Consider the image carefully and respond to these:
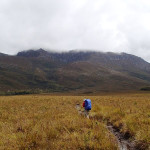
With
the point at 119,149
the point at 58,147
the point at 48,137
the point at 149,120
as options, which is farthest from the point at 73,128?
the point at 149,120

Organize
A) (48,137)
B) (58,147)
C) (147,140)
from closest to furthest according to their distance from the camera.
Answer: (58,147), (147,140), (48,137)

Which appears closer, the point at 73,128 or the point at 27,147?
the point at 27,147

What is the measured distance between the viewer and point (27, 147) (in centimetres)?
484

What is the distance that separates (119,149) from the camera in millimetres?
4906

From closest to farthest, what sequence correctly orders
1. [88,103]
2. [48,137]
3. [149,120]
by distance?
[48,137]
[149,120]
[88,103]

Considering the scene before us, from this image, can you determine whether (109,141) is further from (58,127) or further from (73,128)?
(58,127)

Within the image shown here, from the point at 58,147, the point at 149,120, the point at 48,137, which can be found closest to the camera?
the point at 58,147

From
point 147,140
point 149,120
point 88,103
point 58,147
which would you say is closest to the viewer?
point 58,147

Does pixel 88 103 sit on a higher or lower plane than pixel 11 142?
higher

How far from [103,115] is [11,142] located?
24.3 ft

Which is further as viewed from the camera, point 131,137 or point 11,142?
point 131,137

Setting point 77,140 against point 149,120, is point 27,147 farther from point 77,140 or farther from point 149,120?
point 149,120

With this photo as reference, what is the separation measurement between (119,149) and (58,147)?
216 cm

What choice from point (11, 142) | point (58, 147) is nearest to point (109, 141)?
point (58, 147)
